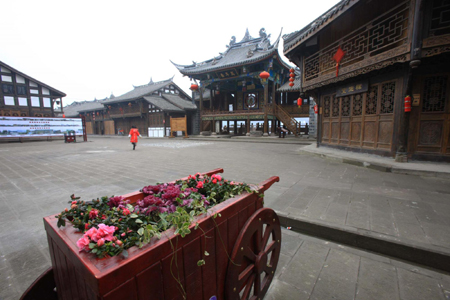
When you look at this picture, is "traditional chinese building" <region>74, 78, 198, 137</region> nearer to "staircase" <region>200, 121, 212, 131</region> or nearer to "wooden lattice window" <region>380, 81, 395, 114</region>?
"staircase" <region>200, 121, 212, 131</region>

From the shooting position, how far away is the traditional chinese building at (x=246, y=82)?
16766 mm

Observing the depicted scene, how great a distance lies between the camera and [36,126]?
→ 52.2 feet

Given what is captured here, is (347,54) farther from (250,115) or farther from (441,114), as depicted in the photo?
(250,115)

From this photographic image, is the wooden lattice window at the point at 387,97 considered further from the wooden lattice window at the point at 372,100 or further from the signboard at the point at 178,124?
the signboard at the point at 178,124

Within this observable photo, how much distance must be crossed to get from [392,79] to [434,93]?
1012mm

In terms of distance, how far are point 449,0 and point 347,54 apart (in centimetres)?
243

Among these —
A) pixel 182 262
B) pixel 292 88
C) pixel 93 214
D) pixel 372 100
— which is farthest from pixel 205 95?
pixel 182 262

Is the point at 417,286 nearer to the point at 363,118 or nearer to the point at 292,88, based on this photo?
the point at 363,118

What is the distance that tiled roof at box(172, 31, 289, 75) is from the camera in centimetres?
1781

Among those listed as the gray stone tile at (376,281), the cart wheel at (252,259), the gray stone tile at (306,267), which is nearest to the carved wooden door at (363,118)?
the gray stone tile at (376,281)

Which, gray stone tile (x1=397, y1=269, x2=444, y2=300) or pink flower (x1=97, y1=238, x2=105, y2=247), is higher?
pink flower (x1=97, y1=238, x2=105, y2=247)

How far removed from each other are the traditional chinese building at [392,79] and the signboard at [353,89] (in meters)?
0.03

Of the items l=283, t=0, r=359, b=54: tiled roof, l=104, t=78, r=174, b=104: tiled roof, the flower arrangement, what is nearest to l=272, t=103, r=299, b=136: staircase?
l=283, t=0, r=359, b=54: tiled roof

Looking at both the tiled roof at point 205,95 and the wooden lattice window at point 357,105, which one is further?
the tiled roof at point 205,95
